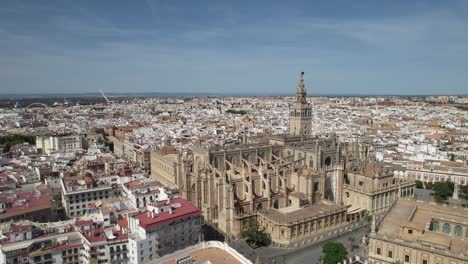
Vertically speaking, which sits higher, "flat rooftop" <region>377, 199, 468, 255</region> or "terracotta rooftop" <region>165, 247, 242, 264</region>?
"flat rooftop" <region>377, 199, 468, 255</region>

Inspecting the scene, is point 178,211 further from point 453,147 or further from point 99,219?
point 453,147

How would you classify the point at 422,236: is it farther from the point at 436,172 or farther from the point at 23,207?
the point at 23,207

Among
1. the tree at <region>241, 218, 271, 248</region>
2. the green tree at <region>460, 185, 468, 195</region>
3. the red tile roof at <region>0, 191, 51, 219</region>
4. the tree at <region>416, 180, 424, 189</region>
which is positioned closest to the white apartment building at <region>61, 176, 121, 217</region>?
the red tile roof at <region>0, 191, 51, 219</region>

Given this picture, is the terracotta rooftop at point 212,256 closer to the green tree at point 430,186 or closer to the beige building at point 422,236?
the beige building at point 422,236

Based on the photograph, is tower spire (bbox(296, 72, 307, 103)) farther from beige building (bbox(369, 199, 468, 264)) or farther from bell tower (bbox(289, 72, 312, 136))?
beige building (bbox(369, 199, 468, 264))

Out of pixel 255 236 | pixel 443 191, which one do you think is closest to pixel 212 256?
pixel 255 236


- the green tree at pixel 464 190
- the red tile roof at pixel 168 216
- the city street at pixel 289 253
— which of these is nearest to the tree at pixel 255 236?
the city street at pixel 289 253
